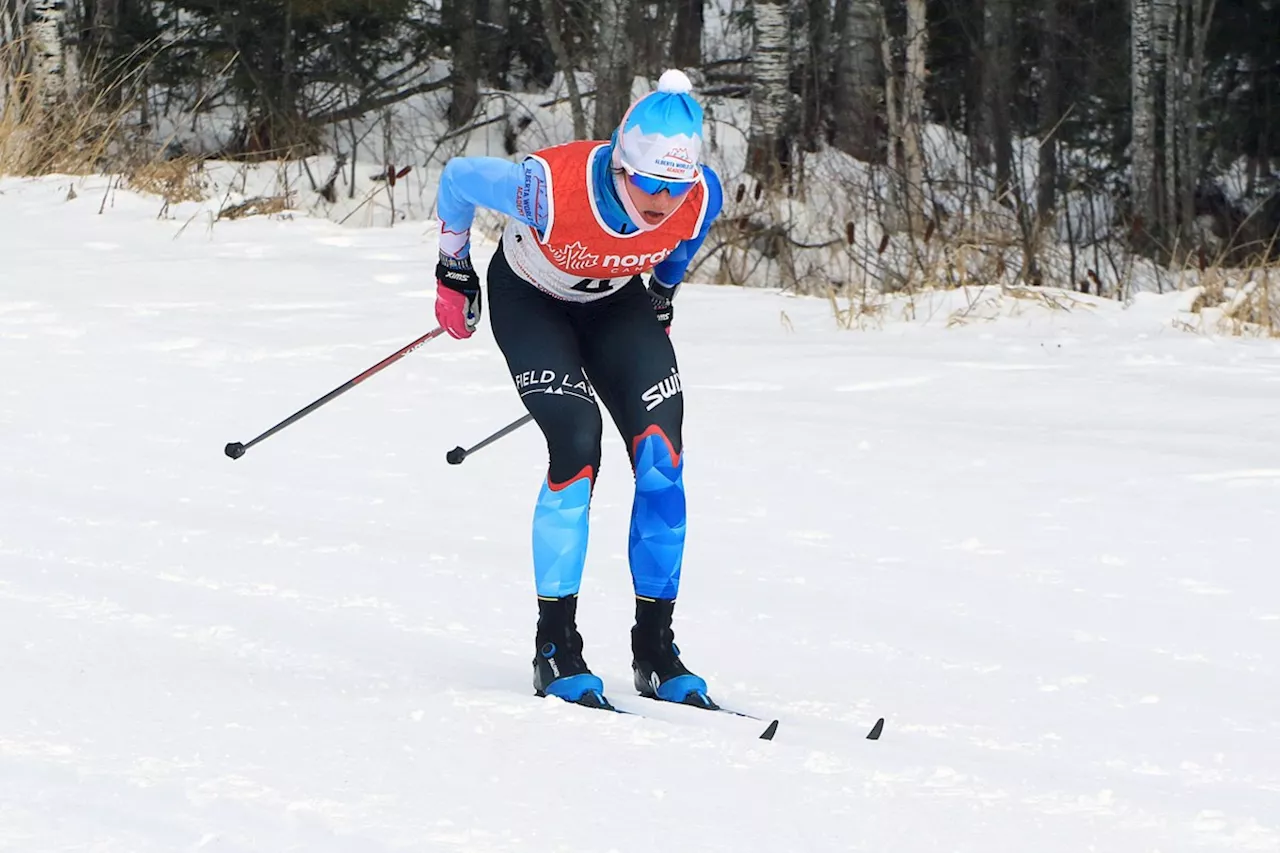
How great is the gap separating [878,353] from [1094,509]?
2594 mm

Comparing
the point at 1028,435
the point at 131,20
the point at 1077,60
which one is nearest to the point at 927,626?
the point at 1028,435

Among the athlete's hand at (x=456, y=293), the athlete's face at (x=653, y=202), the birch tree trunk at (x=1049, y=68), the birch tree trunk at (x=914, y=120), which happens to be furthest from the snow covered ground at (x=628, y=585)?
the birch tree trunk at (x=1049, y=68)

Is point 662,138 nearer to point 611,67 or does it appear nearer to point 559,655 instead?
point 559,655

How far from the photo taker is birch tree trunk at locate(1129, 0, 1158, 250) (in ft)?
46.2

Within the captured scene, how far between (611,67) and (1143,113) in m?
4.42

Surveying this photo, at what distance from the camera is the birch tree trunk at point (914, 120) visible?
11.3 m

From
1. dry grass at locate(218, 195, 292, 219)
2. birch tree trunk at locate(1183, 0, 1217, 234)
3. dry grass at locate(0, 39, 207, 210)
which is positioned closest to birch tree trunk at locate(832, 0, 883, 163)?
birch tree trunk at locate(1183, 0, 1217, 234)

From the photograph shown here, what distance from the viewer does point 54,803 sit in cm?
312

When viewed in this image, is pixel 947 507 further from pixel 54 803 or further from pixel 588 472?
pixel 54 803

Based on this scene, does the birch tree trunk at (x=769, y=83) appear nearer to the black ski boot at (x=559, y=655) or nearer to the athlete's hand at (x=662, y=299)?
the athlete's hand at (x=662, y=299)

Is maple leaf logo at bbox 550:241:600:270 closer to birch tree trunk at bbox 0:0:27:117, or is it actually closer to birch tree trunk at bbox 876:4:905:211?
birch tree trunk at bbox 876:4:905:211

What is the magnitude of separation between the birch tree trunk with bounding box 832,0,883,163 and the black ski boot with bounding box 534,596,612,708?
11363 mm

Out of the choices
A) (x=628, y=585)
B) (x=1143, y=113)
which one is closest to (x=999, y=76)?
(x=1143, y=113)

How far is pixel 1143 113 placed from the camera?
46.8 feet
